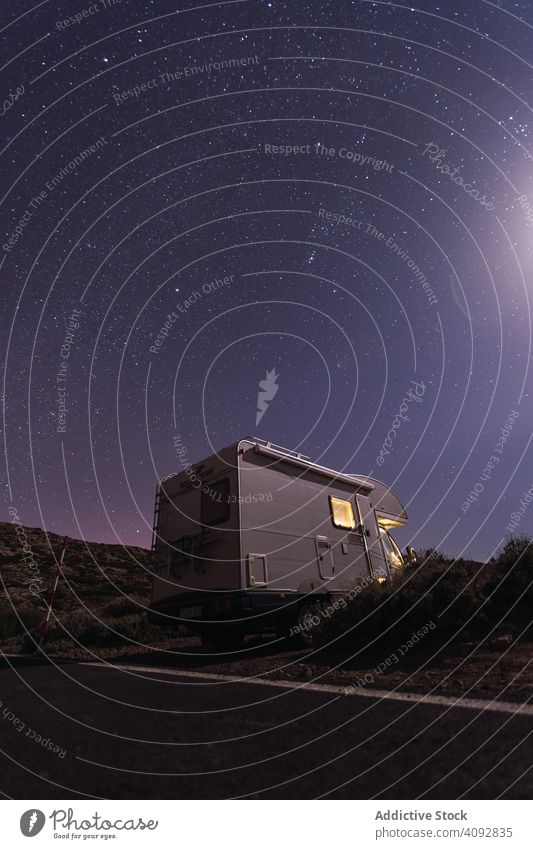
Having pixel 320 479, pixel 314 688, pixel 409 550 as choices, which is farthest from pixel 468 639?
pixel 409 550

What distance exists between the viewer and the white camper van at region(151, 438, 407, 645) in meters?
7.83

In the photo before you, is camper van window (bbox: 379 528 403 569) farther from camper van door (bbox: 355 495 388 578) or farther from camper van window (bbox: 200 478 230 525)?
camper van window (bbox: 200 478 230 525)

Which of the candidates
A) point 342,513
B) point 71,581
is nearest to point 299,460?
point 342,513

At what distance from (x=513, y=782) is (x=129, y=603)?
15.1m

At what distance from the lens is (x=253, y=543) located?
8.11 meters

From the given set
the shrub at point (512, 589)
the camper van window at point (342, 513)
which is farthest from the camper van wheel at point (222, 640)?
the shrub at point (512, 589)

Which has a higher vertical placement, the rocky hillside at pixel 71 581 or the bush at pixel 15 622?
the rocky hillside at pixel 71 581

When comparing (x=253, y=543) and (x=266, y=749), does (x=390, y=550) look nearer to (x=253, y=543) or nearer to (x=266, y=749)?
(x=253, y=543)

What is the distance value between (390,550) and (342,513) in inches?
86.9

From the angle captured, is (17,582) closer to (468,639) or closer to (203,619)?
(203,619)

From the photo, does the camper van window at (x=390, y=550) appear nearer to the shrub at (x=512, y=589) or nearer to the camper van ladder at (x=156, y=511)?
the shrub at (x=512, y=589)

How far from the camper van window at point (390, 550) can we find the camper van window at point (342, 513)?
1.38 meters

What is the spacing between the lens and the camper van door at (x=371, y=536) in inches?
418
